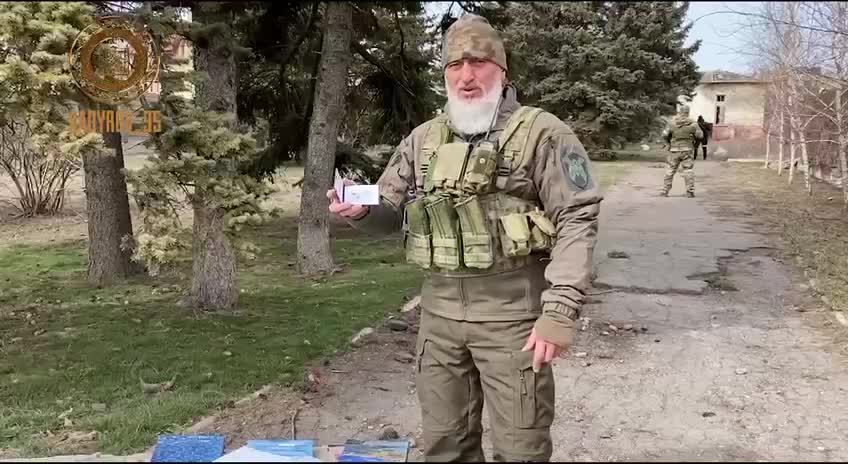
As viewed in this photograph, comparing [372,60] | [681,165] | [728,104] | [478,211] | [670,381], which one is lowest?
[670,381]

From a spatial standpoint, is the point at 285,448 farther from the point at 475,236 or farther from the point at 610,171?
the point at 610,171

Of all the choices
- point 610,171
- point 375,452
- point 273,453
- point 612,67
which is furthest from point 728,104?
point 273,453

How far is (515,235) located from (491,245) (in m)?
0.11

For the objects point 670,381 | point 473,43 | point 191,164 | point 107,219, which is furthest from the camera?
point 107,219

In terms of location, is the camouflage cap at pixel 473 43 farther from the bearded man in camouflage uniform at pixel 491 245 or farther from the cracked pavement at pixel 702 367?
the cracked pavement at pixel 702 367

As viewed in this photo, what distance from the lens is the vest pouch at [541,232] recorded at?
2551 millimetres

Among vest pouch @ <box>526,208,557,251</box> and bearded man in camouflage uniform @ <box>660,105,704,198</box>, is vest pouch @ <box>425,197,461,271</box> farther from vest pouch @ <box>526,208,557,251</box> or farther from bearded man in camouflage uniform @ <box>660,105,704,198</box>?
bearded man in camouflage uniform @ <box>660,105,704,198</box>

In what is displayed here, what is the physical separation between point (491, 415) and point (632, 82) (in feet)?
81.2

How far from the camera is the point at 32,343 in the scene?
5648 mm

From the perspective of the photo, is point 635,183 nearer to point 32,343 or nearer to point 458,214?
point 32,343

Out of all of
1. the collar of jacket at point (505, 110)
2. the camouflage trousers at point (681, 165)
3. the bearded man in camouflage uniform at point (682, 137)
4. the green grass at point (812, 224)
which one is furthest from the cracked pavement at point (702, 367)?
the camouflage trousers at point (681, 165)

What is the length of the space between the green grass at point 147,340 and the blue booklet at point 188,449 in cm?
131

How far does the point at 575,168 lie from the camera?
254 centimetres

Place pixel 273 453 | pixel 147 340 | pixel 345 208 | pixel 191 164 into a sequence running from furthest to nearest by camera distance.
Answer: pixel 147 340 < pixel 191 164 < pixel 345 208 < pixel 273 453
